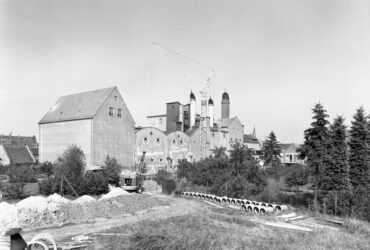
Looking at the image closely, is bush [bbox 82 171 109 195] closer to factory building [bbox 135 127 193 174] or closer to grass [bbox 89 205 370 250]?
grass [bbox 89 205 370 250]

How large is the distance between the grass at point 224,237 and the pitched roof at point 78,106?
2617 centimetres

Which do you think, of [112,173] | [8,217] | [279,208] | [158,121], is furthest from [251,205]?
[158,121]

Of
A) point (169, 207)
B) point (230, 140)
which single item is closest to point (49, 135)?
point (169, 207)

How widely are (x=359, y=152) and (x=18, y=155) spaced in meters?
48.2

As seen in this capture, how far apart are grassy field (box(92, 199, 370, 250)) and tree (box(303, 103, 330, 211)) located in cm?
494

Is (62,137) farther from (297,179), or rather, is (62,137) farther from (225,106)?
(225,106)

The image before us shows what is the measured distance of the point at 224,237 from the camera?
41.0 feet

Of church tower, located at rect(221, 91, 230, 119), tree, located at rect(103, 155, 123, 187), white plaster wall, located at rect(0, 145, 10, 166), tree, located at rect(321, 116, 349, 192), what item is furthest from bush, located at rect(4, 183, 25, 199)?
church tower, located at rect(221, 91, 230, 119)

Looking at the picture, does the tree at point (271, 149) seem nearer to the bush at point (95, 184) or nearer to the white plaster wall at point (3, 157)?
the bush at point (95, 184)

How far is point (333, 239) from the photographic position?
1240 cm

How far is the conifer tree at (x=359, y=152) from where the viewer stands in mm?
23688

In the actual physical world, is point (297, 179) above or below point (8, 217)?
below

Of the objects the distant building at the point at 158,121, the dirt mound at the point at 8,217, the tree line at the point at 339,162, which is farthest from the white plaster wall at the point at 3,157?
the tree line at the point at 339,162

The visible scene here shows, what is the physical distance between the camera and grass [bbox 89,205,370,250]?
11539 mm
